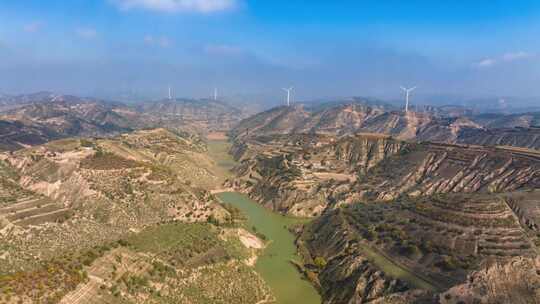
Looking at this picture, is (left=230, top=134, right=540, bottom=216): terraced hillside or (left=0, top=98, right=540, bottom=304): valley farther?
(left=230, top=134, right=540, bottom=216): terraced hillside

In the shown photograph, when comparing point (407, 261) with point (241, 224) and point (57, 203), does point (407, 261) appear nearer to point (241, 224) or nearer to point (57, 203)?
point (241, 224)

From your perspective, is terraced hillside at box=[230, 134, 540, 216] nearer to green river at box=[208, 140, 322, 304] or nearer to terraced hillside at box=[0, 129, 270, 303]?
green river at box=[208, 140, 322, 304]

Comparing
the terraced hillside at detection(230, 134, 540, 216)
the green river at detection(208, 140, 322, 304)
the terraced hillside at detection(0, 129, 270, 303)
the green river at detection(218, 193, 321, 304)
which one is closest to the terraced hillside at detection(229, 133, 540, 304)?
the terraced hillside at detection(230, 134, 540, 216)

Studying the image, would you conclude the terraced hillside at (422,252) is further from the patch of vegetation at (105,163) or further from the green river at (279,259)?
the patch of vegetation at (105,163)

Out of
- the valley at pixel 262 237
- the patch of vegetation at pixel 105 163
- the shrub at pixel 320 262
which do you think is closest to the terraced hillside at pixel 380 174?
the valley at pixel 262 237

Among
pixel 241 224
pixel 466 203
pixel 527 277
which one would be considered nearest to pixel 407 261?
pixel 527 277

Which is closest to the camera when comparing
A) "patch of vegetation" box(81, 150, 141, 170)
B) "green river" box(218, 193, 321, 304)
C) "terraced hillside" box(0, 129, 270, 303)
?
"terraced hillside" box(0, 129, 270, 303)

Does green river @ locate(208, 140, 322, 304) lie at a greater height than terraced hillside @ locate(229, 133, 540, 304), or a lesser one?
lesser
